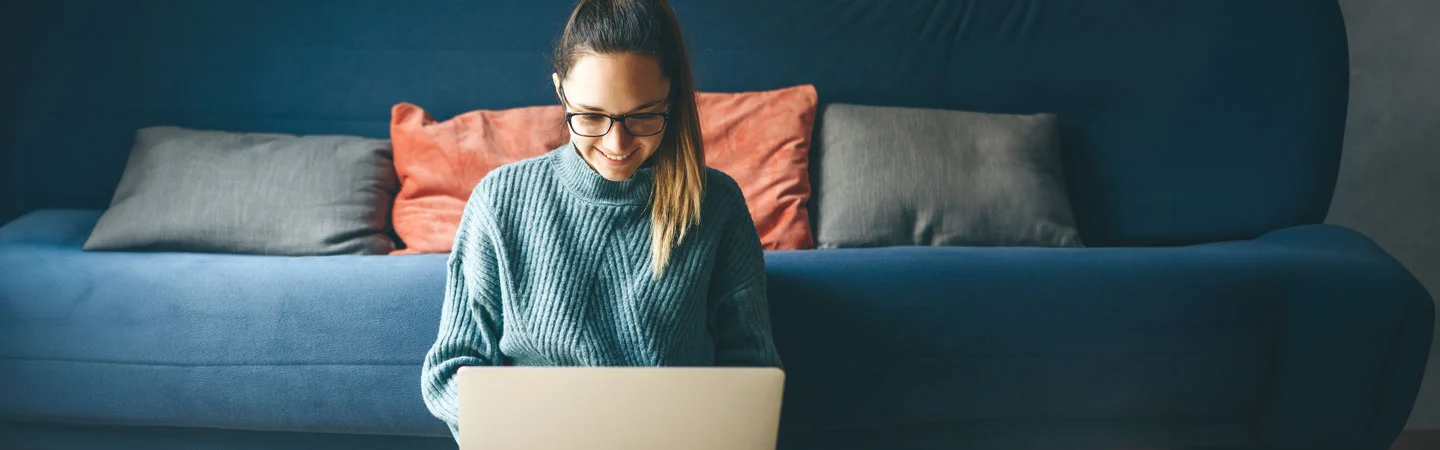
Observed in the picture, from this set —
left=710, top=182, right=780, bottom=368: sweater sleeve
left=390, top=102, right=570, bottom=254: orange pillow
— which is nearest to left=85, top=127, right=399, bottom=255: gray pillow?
left=390, top=102, right=570, bottom=254: orange pillow

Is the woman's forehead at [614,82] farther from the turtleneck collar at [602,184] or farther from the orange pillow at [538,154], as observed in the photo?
the orange pillow at [538,154]

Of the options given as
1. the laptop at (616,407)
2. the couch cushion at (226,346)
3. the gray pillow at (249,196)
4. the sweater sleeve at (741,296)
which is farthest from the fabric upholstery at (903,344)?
the laptop at (616,407)

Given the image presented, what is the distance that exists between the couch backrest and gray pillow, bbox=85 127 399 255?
18 cm

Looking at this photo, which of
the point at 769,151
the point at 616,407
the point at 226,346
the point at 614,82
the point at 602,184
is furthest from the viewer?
the point at 769,151

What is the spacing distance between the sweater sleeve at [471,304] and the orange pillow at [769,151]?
0.81 m

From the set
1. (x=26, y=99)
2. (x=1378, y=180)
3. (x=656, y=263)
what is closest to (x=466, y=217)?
(x=656, y=263)

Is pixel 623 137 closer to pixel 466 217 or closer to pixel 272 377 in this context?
pixel 466 217

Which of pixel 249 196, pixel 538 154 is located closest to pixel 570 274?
pixel 538 154

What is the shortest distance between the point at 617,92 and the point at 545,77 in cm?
110

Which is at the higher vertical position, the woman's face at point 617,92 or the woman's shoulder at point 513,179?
the woman's face at point 617,92

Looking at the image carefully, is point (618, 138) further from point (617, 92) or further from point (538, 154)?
point (538, 154)

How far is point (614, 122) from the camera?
946mm

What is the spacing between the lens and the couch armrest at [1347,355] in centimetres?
150

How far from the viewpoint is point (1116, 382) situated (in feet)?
5.02
